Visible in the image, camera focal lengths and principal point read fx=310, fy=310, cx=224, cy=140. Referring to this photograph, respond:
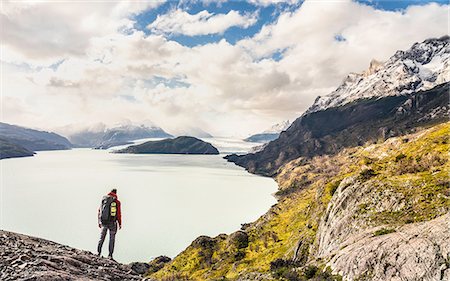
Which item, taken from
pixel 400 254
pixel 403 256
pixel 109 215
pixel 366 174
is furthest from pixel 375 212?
pixel 109 215

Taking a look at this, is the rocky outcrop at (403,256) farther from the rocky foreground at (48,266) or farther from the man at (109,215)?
the man at (109,215)

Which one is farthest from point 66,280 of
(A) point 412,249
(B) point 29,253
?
(A) point 412,249

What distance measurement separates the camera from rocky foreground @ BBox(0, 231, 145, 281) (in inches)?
607

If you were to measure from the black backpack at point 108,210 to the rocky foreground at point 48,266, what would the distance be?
3.19m

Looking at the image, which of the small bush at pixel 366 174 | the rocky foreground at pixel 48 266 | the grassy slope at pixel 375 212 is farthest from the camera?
the small bush at pixel 366 174

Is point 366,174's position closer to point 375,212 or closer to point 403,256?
point 375,212

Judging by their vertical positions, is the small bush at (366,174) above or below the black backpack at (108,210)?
above

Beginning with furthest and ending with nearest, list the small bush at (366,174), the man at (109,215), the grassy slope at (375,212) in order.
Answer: the small bush at (366,174), the man at (109,215), the grassy slope at (375,212)

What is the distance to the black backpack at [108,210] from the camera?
25.7 m

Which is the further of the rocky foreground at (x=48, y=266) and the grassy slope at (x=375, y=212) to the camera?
the grassy slope at (x=375, y=212)

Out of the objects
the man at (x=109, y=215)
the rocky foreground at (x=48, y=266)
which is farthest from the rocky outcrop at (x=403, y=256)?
the man at (x=109, y=215)

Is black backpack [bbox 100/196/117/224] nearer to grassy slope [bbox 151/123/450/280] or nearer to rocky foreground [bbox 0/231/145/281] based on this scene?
rocky foreground [bbox 0/231/145/281]

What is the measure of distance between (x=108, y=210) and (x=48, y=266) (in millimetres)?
8851

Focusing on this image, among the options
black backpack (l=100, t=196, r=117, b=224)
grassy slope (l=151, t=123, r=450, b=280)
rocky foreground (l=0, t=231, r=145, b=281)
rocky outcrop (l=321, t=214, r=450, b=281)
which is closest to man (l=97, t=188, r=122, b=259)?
black backpack (l=100, t=196, r=117, b=224)
